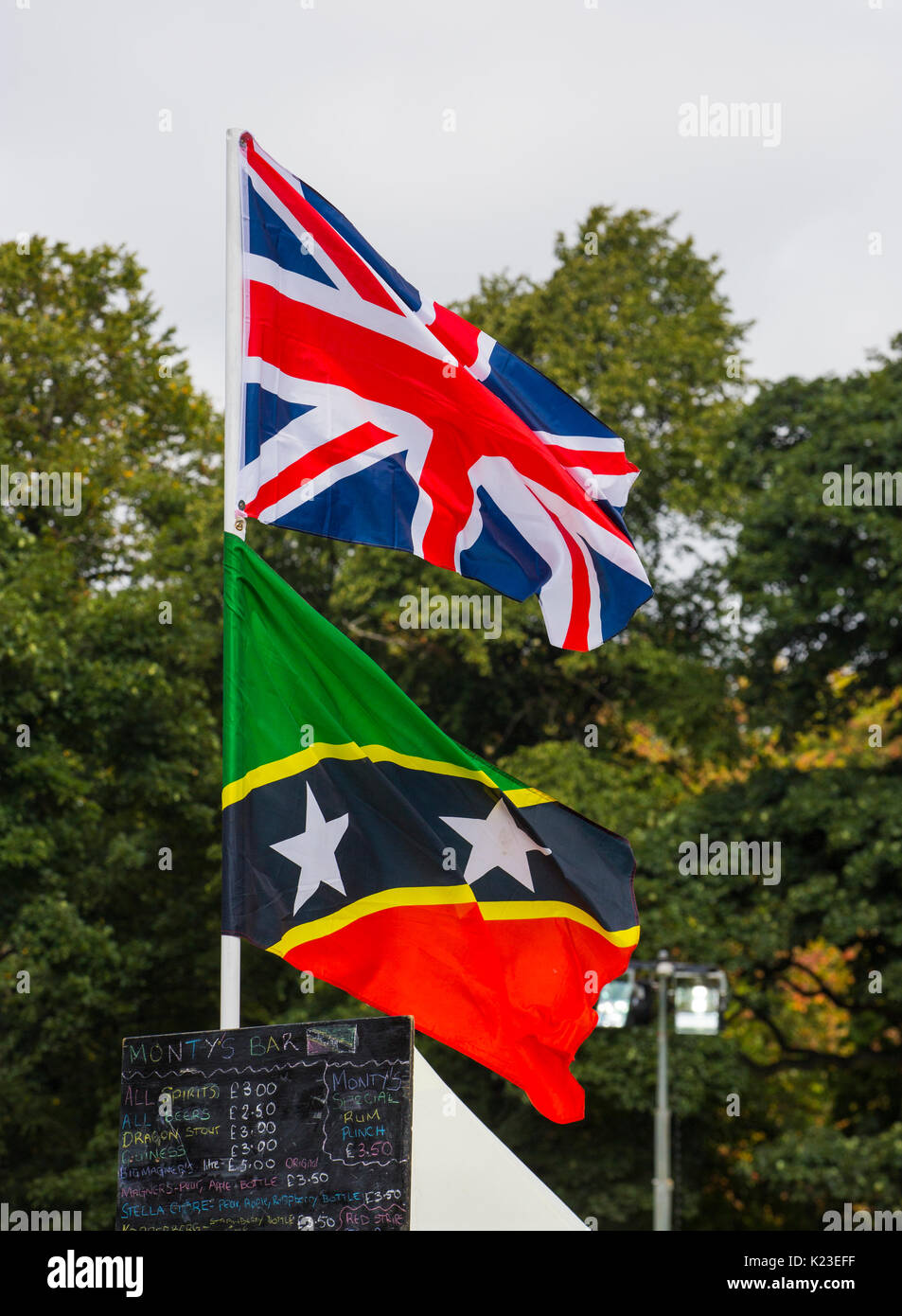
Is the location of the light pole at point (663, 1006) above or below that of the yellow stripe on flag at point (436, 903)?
below

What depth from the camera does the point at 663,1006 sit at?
17641 millimetres

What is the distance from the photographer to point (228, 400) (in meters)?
7.19

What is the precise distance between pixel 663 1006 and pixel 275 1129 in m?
12.0

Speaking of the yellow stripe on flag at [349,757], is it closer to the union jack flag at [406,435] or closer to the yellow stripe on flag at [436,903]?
the yellow stripe on flag at [436,903]

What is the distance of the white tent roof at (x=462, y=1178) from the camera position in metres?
6.62

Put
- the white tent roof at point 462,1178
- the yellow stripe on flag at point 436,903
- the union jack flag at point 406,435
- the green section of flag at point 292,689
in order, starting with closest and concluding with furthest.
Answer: the white tent roof at point 462,1178
the yellow stripe on flag at point 436,903
the green section of flag at point 292,689
the union jack flag at point 406,435

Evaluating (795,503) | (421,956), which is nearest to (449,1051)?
(795,503)

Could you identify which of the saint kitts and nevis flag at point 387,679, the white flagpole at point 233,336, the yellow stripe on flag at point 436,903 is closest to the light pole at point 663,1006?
the yellow stripe on flag at point 436,903

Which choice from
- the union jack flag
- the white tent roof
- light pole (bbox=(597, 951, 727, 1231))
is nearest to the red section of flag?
the white tent roof

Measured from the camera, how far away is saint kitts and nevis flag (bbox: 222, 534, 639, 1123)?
697 centimetres

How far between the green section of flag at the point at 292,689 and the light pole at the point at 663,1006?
10.4 metres

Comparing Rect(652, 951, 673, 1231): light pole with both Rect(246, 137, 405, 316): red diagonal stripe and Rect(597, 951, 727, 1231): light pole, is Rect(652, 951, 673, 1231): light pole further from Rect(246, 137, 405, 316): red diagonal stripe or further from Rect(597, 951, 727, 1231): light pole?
Rect(246, 137, 405, 316): red diagonal stripe
